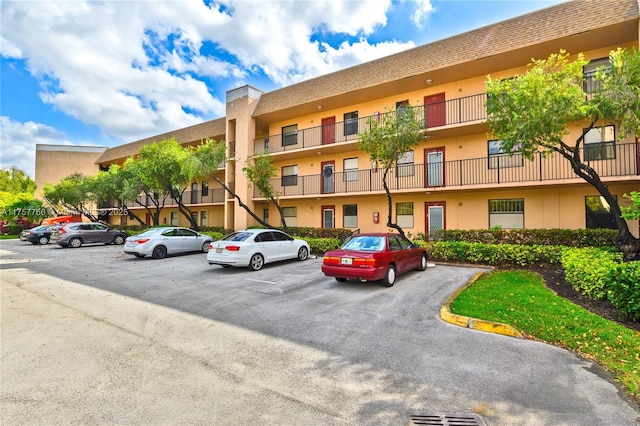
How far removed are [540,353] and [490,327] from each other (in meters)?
0.96

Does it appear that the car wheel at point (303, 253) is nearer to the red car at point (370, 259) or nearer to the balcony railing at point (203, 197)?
the red car at point (370, 259)

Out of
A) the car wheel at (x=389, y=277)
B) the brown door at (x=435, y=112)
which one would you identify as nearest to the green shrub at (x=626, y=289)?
the car wheel at (x=389, y=277)

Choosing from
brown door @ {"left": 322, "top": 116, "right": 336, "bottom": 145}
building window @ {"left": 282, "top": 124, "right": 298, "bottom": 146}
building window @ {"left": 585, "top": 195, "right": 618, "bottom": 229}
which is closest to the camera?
building window @ {"left": 585, "top": 195, "right": 618, "bottom": 229}

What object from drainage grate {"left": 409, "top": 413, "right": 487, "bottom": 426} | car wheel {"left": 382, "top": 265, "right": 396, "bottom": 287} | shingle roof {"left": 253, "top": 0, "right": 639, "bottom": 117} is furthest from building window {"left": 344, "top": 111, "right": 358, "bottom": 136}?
drainage grate {"left": 409, "top": 413, "right": 487, "bottom": 426}

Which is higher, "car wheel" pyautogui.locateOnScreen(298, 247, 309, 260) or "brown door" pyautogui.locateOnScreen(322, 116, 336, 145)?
"brown door" pyautogui.locateOnScreen(322, 116, 336, 145)

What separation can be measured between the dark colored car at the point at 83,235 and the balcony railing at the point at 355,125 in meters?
11.9

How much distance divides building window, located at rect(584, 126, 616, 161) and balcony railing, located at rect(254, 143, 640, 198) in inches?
4.8

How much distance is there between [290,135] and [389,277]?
1568cm

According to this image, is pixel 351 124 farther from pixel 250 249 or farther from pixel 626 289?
pixel 626 289

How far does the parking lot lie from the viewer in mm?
3254

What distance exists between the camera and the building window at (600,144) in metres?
12.6

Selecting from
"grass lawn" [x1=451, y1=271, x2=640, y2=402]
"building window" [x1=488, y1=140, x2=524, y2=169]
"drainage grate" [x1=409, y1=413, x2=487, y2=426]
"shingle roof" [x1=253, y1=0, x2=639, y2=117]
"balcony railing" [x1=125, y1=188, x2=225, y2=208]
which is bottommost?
"drainage grate" [x1=409, y1=413, x2=487, y2=426]

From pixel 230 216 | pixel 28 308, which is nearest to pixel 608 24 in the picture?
pixel 28 308

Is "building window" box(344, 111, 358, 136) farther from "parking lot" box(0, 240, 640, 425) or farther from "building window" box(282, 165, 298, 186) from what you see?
"parking lot" box(0, 240, 640, 425)
